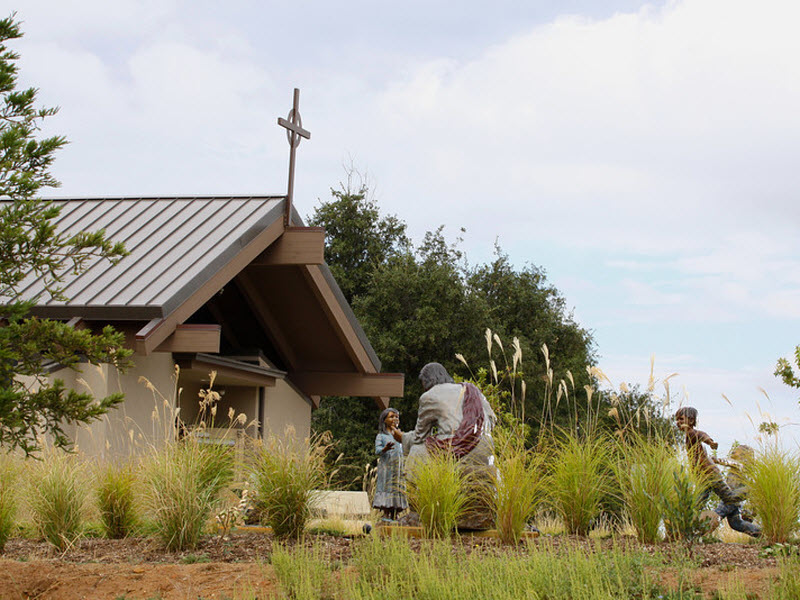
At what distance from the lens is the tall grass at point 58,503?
852 centimetres

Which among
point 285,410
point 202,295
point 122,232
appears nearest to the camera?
point 202,295

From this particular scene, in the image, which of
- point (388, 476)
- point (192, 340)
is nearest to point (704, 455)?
point (388, 476)

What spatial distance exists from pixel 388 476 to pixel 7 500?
5343 millimetres

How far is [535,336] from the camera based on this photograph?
112ft

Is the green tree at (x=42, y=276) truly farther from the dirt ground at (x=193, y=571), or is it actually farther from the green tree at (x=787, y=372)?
the green tree at (x=787, y=372)

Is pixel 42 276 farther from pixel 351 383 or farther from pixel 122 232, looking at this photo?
pixel 351 383

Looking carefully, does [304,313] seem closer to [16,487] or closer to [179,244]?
[179,244]

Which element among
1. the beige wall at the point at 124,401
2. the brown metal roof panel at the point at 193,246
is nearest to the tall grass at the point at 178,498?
the beige wall at the point at 124,401

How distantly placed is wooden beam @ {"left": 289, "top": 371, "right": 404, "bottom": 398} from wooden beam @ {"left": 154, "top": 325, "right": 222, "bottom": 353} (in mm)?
5545

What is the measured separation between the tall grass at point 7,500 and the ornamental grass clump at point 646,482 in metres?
5.82

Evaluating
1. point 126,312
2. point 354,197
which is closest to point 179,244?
point 126,312

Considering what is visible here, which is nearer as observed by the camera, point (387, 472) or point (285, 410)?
point (387, 472)

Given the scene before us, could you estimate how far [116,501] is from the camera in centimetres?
895

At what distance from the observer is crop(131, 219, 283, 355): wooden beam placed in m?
→ 11.9
